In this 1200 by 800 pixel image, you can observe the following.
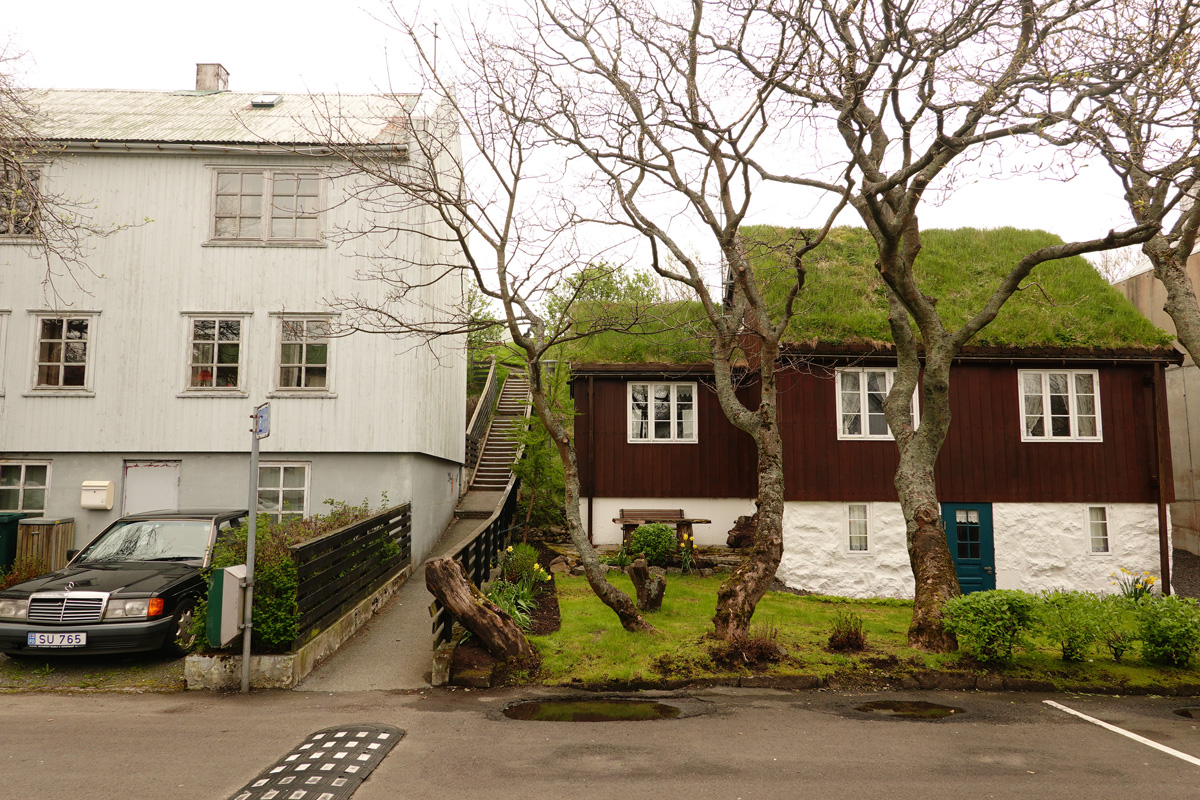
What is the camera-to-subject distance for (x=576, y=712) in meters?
7.05

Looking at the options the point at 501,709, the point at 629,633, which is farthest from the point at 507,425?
the point at 501,709

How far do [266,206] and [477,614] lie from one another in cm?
988

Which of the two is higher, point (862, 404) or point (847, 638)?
point (862, 404)

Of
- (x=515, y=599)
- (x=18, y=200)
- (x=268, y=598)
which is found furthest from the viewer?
(x=18, y=200)

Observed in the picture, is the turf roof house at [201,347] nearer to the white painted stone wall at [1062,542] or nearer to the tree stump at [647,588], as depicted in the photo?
the tree stump at [647,588]

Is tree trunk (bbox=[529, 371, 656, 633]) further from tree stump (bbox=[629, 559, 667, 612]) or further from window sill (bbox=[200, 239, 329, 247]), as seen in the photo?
window sill (bbox=[200, 239, 329, 247])

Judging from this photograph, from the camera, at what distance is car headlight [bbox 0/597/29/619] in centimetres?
788

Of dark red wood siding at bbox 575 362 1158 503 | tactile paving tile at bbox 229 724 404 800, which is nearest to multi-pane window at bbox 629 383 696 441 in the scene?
dark red wood siding at bbox 575 362 1158 503

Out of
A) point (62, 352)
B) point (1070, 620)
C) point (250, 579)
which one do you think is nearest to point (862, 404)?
point (1070, 620)

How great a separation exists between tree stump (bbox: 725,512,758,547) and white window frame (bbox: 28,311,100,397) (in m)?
12.6

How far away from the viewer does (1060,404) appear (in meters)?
15.4

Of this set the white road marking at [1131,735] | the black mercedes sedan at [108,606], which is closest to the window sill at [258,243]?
the black mercedes sedan at [108,606]

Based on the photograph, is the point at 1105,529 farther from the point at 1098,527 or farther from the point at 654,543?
the point at 654,543

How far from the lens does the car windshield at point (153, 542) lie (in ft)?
30.2
